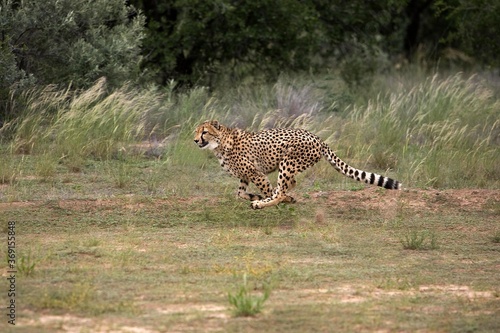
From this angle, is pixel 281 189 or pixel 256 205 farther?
pixel 281 189

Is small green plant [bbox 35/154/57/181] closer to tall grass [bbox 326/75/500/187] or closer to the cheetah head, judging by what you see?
the cheetah head

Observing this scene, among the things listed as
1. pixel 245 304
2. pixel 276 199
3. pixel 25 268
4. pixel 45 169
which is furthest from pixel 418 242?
pixel 45 169

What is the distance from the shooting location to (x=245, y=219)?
32.4 ft

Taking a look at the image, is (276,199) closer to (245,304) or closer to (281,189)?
(281,189)

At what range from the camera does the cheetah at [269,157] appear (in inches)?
396

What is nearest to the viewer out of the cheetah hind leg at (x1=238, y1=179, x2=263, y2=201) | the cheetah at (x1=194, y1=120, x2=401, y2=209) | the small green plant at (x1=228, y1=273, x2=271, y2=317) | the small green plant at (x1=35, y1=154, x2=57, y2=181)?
the small green plant at (x1=228, y1=273, x2=271, y2=317)

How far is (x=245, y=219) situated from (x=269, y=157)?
0.75 meters

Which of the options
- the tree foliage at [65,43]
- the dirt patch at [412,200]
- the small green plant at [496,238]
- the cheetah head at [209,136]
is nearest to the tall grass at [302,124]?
the tree foliage at [65,43]

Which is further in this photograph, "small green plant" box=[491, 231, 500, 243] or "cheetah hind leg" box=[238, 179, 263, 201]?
"cheetah hind leg" box=[238, 179, 263, 201]

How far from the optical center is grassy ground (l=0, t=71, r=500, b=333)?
6.46 meters

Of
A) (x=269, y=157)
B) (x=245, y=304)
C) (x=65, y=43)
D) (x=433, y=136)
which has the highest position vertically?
(x=65, y=43)

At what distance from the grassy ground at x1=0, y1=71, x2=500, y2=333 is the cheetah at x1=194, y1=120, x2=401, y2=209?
0.83 feet

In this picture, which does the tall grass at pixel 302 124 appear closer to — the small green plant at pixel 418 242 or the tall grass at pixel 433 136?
the tall grass at pixel 433 136

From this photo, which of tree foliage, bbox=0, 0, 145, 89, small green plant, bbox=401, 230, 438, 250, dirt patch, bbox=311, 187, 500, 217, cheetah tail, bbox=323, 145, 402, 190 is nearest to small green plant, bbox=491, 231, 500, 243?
small green plant, bbox=401, 230, 438, 250
